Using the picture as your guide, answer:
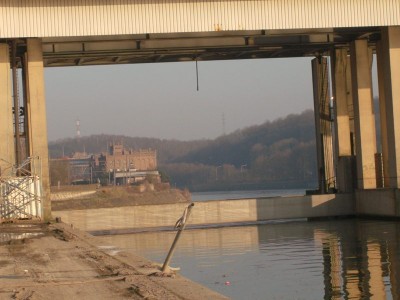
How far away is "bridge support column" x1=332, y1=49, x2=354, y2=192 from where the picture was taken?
44500 millimetres

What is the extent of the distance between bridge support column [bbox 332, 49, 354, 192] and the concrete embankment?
129cm

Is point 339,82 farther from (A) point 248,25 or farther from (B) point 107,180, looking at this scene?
(B) point 107,180

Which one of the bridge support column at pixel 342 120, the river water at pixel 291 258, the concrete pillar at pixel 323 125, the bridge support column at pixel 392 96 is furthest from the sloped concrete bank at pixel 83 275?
the concrete pillar at pixel 323 125

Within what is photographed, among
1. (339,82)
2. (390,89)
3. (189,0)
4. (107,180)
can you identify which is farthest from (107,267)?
(107,180)

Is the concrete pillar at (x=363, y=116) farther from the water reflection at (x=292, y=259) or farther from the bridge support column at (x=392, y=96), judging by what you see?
the water reflection at (x=292, y=259)

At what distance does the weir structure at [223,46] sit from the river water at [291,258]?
4992 mm

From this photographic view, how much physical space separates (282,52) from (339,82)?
3.34 m

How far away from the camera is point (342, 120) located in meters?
45.5

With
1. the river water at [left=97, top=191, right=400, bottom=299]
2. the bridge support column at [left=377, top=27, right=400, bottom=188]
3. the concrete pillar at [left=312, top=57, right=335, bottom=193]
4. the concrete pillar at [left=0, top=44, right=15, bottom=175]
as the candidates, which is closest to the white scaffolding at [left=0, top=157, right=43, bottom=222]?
the concrete pillar at [left=0, top=44, right=15, bottom=175]

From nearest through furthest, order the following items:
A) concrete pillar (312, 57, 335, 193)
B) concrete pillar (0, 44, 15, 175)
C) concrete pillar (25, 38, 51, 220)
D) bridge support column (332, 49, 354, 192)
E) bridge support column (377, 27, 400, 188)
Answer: concrete pillar (0, 44, 15, 175) → concrete pillar (25, 38, 51, 220) → bridge support column (377, 27, 400, 188) → bridge support column (332, 49, 354, 192) → concrete pillar (312, 57, 335, 193)

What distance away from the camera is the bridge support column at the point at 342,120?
44.5 m

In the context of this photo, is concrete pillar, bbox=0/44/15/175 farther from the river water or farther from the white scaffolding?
the river water

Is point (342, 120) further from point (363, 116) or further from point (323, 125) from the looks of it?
point (363, 116)

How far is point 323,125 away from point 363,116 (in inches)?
239
